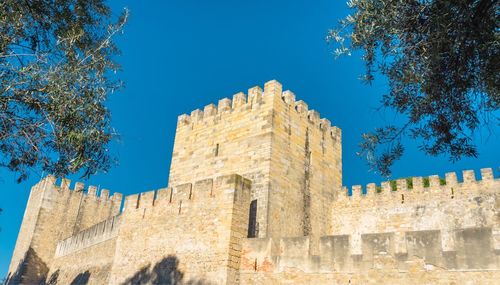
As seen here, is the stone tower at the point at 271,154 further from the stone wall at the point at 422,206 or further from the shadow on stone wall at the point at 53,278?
the shadow on stone wall at the point at 53,278

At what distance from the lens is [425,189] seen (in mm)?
16078

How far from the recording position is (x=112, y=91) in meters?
7.81

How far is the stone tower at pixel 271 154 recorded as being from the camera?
13891 millimetres

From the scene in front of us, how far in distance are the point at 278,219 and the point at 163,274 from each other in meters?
3.87

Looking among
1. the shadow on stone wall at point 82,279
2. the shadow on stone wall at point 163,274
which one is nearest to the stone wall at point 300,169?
the shadow on stone wall at point 163,274

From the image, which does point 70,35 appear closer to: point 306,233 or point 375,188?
point 306,233

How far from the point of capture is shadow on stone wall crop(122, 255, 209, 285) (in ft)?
38.1

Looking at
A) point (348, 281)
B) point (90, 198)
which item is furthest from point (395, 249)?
point (90, 198)

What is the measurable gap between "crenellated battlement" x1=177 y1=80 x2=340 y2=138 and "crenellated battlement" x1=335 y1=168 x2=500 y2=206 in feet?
8.73

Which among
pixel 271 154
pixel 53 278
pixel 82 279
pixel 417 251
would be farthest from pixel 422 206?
pixel 53 278

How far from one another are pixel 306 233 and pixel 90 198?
16.6 meters

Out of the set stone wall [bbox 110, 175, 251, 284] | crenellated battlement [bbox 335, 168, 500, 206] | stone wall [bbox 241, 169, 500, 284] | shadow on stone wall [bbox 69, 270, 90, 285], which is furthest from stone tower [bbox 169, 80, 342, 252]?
shadow on stone wall [bbox 69, 270, 90, 285]

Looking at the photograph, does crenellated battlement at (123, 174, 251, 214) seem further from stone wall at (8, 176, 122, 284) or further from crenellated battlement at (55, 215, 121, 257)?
stone wall at (8, 176, 122, 284)

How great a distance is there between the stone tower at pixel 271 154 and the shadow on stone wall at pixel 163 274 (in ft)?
8.47
